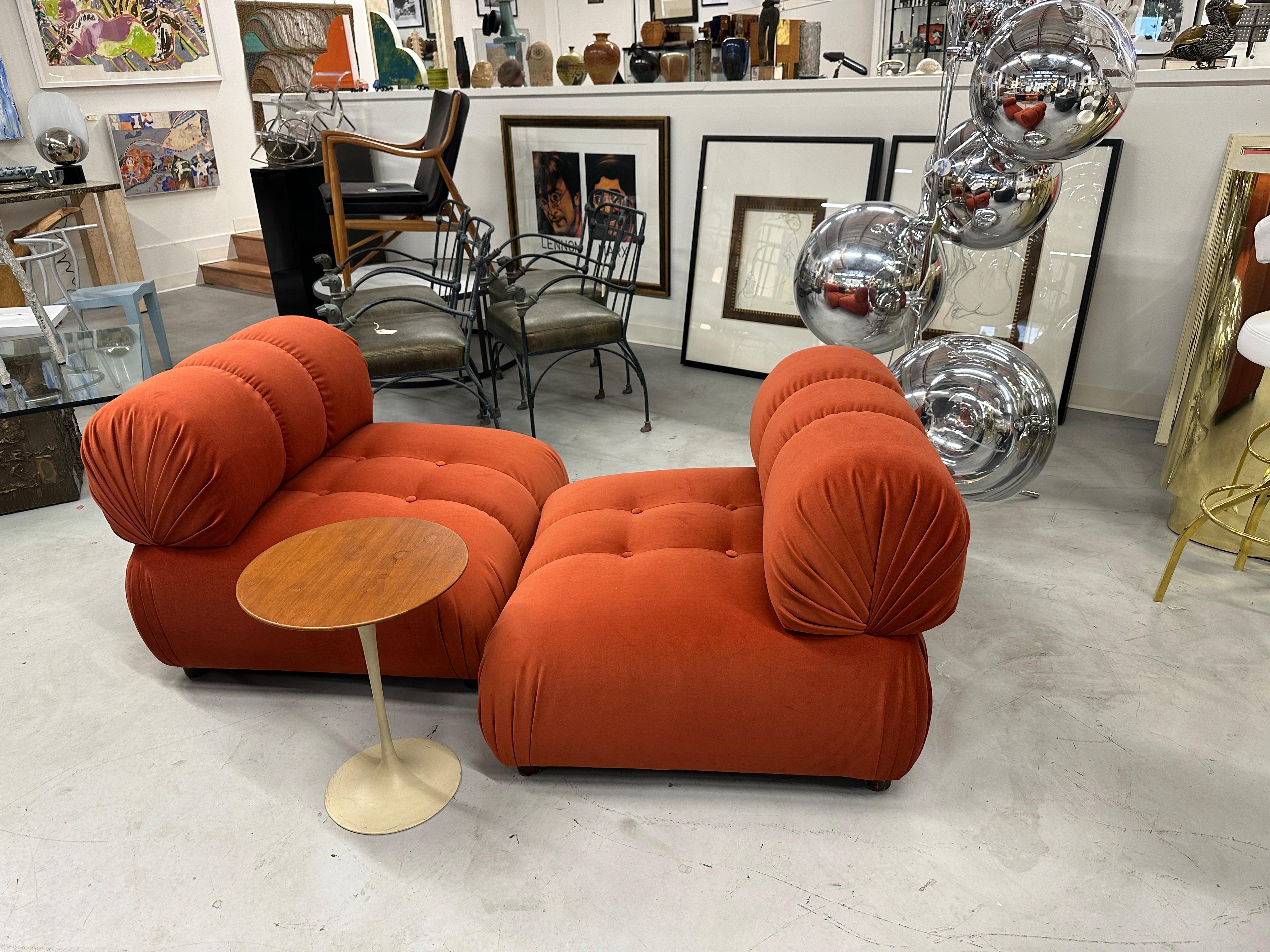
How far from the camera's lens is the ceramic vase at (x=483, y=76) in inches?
207

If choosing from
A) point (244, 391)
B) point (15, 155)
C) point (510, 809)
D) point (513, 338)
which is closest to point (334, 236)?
point (513, 338)

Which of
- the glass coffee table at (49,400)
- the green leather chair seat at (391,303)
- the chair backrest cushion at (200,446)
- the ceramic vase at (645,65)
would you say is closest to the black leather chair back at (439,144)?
the green leather chair seat at (391,303)

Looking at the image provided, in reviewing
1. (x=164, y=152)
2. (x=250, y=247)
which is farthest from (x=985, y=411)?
(x=164, y=152)

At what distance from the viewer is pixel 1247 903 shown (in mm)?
1600

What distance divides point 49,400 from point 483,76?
137 inches

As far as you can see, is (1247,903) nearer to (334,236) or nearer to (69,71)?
(334,236)

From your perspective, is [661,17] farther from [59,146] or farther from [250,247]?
[59,146]

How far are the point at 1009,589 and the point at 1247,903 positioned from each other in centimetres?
111

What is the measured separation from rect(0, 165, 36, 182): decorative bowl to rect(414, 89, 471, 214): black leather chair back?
9.43 feet

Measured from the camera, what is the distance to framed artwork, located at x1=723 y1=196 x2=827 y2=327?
13.8 ft

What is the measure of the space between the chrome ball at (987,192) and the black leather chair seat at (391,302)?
2.16 m

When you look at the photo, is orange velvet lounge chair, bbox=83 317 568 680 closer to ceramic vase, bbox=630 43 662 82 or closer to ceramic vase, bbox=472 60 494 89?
ceramic vase, bbox=630 43 662 82

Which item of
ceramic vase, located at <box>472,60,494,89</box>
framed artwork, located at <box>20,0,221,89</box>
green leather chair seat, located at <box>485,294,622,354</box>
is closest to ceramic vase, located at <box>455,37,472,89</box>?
ceramic vase, located at <box>472,60,494,89</box>

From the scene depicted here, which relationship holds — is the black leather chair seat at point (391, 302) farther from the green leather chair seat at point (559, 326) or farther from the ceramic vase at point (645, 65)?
the ceramic vase at point (645, 65)
